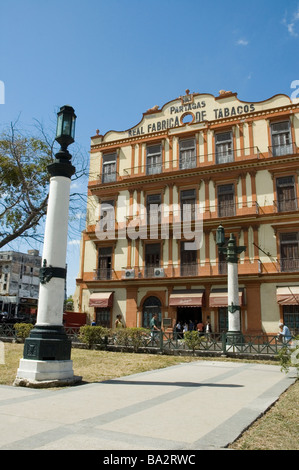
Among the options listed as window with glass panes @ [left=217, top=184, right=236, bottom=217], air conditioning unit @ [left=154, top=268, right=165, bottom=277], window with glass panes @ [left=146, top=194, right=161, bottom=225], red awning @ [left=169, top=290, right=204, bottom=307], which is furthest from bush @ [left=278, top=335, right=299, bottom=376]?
window with glass panes @ [left=146, top=194, right=161, bottom=225]

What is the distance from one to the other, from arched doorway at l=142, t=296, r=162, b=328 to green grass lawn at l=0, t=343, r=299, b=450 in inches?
484

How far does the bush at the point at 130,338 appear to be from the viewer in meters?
14.9

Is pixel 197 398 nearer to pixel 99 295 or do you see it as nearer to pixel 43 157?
pixel 43 157

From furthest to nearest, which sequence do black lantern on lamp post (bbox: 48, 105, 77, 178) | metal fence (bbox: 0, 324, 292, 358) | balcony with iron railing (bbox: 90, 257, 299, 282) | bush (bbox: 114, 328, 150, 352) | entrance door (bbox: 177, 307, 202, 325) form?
entrance door (bbox: 177, 307, 202, 325) → balcony with iron railing (bbox: 90, 257, 299, 282) → bush (bbox: 114, 328, 150, 352) → metal fence (bbox: 0, 324, 292, 358) → black lantern on lamp post (bbox: 48, 105, 77, 178)

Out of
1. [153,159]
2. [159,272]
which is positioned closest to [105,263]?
[159,272]

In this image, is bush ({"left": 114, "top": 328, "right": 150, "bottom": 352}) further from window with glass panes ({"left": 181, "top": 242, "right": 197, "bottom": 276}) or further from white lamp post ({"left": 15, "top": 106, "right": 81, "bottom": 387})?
window with glass panes ({"left": 181, "top": 242, "right": 197, "bottom": 276})

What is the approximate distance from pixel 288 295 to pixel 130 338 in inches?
428

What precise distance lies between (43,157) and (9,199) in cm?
268

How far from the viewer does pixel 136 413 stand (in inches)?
195

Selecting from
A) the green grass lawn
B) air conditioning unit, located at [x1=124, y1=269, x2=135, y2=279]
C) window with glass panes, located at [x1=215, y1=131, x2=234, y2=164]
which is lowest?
the green grass lawn

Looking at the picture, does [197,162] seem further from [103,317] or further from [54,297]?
[54,297]

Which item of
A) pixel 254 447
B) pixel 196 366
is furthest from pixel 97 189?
pixel 254 447

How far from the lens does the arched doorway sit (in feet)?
85.0

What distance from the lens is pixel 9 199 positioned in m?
18.1
